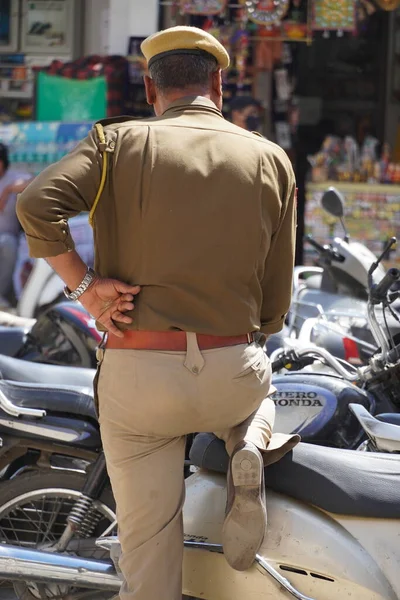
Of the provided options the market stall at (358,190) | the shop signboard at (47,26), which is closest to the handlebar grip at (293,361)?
the market stall at (358,190)

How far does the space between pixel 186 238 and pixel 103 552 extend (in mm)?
1403

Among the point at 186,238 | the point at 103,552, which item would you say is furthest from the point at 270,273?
the point at 103,552

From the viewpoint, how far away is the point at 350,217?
25.5ft

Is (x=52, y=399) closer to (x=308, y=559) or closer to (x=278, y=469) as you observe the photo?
(x=278, y=469)

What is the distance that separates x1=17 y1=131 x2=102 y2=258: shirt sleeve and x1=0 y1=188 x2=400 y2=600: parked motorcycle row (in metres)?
0.75

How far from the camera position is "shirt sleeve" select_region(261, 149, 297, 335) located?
8.88 ft

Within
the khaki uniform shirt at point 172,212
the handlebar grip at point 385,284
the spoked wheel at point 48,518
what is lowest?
the spoked wheel at point 48,518

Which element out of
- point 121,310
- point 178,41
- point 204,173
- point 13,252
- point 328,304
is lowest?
point 13,252

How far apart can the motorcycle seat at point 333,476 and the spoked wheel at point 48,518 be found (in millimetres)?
726

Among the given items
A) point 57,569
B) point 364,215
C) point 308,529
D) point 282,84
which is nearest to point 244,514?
point 308,529

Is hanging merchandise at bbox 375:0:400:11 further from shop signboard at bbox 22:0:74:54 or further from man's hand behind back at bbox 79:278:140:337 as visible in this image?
man's hand behind back at bbox 79:278:140:337

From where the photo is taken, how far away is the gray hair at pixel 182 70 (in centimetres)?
261

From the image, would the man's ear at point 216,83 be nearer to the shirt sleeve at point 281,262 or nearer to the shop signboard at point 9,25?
the shirt sleeve at point 281,262

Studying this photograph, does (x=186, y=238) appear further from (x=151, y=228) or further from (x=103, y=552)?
(x=103, y=552)
